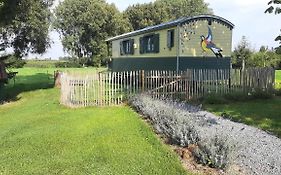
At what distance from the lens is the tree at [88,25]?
63344 millimetres

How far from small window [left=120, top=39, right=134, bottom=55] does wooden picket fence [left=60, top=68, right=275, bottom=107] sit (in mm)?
9954

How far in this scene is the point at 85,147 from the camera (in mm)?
8078

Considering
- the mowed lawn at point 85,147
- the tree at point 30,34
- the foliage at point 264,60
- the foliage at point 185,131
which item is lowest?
the mowed lawn at point 85,147

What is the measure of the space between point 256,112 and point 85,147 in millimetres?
6740

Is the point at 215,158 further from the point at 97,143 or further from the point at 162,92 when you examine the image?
the point at 162,92

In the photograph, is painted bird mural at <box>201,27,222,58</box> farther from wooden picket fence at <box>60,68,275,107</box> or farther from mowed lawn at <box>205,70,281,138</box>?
mowed lawn at <box>205,70,281,138</box>

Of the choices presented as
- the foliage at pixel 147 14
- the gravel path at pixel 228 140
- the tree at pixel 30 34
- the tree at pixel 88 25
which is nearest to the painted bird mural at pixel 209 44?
the gravel path at pixel 228 140

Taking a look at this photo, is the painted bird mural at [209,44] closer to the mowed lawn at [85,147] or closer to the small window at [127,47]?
the small window at [127,47]

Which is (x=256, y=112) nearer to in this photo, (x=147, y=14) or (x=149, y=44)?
(x=149, y=44)

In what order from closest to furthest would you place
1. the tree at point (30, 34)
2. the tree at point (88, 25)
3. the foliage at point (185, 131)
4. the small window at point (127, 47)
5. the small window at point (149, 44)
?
the foliage at point (185, 131) < the small window at point (149, 44) < the small window at point (127, 47) < the tree at point (30, 34) < the tree at point (88, 25)

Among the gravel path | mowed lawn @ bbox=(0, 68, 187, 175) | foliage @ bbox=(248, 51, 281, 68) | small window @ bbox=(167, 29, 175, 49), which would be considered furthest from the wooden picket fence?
foliage @ bbox=(248, 51, 281, 68)

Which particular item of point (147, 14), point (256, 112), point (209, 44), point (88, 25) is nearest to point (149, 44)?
point (209, 44)

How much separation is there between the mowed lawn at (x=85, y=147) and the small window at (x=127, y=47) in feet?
47.3

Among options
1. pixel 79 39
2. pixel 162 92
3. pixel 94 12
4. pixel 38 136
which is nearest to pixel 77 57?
pixel 79 39
